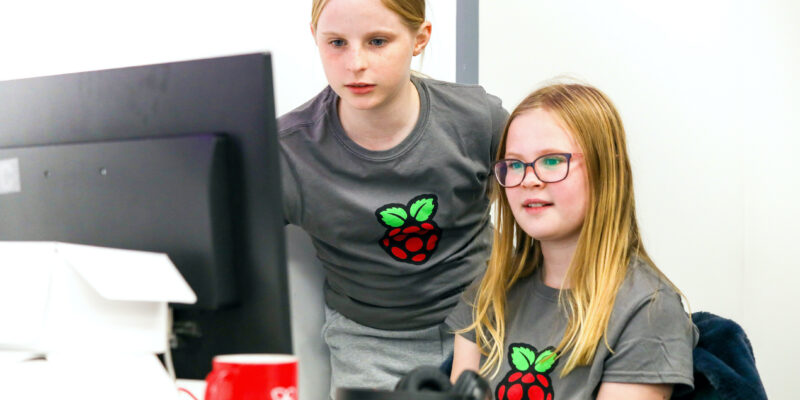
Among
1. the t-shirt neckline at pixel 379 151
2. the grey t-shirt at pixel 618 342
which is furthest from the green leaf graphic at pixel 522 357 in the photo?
the t-shirt neckline at pixel 379 151

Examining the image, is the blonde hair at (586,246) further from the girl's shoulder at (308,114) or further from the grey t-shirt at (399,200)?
the girl's shoulder at (308,114)

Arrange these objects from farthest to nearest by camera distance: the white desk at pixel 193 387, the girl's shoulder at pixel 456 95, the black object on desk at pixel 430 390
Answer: the girl's shoulder at pixel 456 95 < the white desk at pixel 193 387 < the black object on desk at pixel 430 390

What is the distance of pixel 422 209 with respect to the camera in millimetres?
1554

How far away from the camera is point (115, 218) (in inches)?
31.4

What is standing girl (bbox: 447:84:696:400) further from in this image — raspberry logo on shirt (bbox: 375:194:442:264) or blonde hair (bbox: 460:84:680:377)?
raspberry logo on shirt (bbox: 375:194:442:264)

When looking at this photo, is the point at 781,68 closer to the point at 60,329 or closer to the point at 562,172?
the point at 562,172

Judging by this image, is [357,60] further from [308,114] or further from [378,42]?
[308,114]

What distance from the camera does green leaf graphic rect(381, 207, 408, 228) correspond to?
154cm

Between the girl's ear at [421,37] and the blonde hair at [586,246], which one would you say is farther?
the girl's ear at [421,37]

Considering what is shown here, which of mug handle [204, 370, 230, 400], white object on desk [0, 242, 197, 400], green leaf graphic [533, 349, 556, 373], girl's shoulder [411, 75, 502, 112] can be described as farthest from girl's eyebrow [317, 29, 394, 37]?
mug handle [204, 370, 230, 400]

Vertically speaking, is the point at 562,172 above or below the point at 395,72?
below

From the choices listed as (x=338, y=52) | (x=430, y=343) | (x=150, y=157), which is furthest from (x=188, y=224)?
(x=430, y=343)

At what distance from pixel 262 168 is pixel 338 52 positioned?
70 cm

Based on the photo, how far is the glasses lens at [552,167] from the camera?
1314 millimetres
